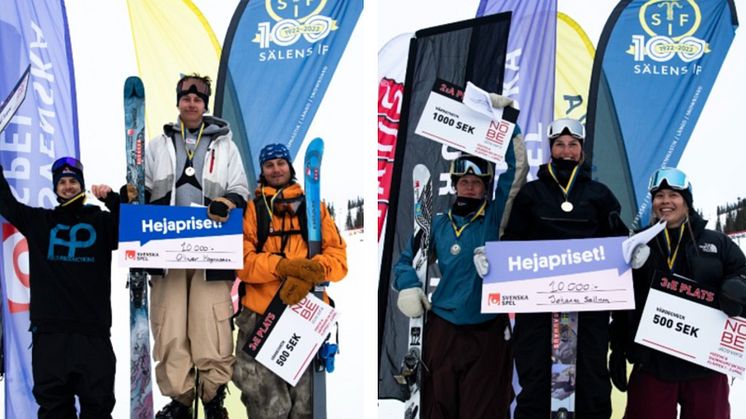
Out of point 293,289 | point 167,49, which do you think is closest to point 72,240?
point 293,289

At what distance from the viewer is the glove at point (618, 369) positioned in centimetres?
351

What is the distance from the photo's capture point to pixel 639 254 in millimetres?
3254

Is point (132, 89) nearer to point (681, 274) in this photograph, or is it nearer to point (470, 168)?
point (470, 168)

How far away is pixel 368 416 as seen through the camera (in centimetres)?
432

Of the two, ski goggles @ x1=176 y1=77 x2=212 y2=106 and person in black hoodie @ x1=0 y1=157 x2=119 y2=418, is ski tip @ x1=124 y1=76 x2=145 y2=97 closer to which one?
ski goggles @ x1=176 y1=77 x2=212 y2=106

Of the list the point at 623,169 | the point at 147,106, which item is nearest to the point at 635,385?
the point at 623,169

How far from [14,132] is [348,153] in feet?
6.32

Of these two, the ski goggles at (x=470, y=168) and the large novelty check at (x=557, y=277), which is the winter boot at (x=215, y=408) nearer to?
the large novelty check at (x=557, y=277)

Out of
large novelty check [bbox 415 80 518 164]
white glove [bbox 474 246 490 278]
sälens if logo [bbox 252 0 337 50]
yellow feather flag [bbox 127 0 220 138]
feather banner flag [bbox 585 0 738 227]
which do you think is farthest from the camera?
yellow feather flag [bbox 127 0 220 138]

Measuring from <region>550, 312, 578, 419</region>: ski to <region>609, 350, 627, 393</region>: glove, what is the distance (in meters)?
0.32

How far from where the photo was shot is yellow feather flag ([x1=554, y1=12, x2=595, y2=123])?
4188mm

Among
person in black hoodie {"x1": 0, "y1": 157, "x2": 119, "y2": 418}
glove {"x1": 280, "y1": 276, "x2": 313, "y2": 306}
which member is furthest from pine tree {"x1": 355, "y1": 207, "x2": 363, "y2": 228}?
person in black hoodie {"x1": 0, "y1": 157, "x2": 119, "y2": 418}

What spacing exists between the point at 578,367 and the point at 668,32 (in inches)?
80.2

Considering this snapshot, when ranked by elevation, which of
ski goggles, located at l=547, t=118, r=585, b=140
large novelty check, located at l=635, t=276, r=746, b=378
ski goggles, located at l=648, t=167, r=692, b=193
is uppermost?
ski goggles, located at l=547, t=118, r=585, b=140
